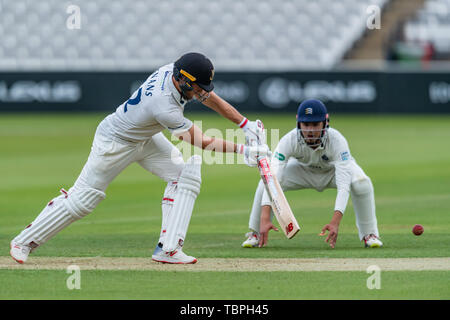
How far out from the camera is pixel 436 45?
29.6m

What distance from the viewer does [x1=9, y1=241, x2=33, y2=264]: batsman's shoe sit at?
7.02 meters

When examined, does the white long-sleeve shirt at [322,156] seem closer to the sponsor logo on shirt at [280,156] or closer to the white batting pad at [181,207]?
the sponsor logo on shirt at [280,156]

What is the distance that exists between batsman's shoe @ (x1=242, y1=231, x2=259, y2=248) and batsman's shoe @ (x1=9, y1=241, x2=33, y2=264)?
2.11m

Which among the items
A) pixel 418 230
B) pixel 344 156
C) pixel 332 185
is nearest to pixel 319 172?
pixel 332 185

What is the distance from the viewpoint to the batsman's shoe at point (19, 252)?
7020 mm

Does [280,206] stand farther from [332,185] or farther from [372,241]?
[332,185]

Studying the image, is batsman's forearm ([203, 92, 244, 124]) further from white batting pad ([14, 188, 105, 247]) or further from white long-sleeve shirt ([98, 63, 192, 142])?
white batting pad ([14, 188, 105, 247])

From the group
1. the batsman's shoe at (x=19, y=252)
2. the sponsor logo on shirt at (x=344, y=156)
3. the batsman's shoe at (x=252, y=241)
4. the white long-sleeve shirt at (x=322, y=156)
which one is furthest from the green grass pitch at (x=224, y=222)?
the sponsor logo on shirt at (x=344, y=156)

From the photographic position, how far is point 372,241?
7.96 metres

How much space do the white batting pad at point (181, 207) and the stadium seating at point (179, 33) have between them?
2158 centimetres

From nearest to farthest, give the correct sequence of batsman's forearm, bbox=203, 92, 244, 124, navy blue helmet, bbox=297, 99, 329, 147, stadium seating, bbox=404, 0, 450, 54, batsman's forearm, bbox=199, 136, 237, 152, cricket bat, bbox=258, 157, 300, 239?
batsman's forearm, bbox=199, 136, 237, 152 < cricket bat, bbox=258, 157, 300, 239 < batsman's forearm, bbox=203, 92, 244, 124 < navy blue helmet, bbox=297, 99, 329, 147 < stadium seating, bbox=404, 0, 450, 54

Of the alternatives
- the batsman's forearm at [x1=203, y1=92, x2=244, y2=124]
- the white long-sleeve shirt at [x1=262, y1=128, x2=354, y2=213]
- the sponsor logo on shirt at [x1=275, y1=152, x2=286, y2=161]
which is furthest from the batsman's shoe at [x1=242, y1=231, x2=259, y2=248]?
the batsman's forearm at [x1=203, y1=92, x2=244, y2=124]

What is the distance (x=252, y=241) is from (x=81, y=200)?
1.90m
